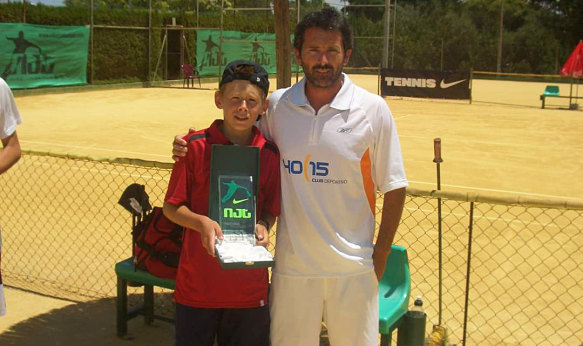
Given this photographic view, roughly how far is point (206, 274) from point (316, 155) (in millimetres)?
676

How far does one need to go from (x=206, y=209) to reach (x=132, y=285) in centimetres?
185

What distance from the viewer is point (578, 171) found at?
1166cm

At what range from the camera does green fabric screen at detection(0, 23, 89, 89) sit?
22.2 m

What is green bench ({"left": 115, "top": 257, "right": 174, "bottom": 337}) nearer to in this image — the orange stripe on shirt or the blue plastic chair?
the blue plastic chair

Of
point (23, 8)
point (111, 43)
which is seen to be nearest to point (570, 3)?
point (111, 43)

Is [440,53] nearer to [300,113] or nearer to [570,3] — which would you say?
[570,3]

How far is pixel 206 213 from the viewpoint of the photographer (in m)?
2.84

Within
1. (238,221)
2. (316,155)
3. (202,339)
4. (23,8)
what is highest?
(23,8)

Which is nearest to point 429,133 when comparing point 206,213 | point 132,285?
point 132,285

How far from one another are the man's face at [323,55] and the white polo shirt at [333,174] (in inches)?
3.5

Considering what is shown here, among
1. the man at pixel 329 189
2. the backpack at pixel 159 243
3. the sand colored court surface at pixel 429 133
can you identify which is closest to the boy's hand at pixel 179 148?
the man at pixel 329 189

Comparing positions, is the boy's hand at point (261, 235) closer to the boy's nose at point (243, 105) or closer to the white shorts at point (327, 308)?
the white shorts at point (327, 308)

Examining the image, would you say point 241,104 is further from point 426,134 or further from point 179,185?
point 426,134

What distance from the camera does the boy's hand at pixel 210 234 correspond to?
2605mm
